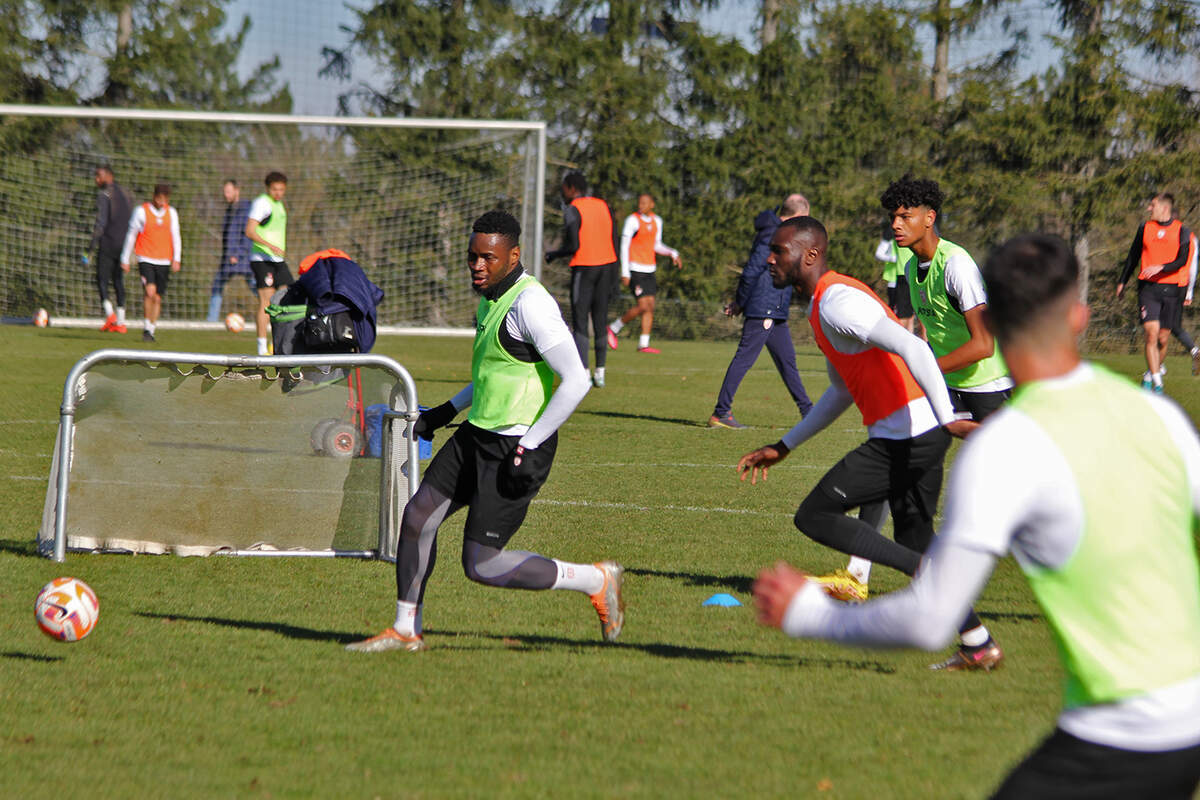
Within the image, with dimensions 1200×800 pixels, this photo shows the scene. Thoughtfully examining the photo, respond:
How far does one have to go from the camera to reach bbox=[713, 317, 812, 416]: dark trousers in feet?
41.7

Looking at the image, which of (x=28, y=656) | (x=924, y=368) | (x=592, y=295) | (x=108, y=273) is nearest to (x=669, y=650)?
(x=924, y=368)

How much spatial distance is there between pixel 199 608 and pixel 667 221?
23903 mm

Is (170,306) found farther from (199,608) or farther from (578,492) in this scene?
(199,608)

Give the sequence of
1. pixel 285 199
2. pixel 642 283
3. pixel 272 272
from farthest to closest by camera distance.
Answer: pixel 285 199 → pixel 642 283 → pixel 272 272

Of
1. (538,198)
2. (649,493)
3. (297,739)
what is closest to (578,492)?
(649,493)

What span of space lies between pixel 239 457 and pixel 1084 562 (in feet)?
19.4

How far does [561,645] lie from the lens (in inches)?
234

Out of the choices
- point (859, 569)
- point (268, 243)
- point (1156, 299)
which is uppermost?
point (268, 243)

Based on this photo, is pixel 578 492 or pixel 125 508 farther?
pixel 578 492

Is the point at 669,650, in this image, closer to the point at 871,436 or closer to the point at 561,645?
the point at 561,645

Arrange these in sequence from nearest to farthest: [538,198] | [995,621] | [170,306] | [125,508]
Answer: [995,621], [125,508], [538,198], [170,306]

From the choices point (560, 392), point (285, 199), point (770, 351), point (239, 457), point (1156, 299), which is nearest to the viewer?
point (560, 392)

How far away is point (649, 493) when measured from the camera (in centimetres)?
970

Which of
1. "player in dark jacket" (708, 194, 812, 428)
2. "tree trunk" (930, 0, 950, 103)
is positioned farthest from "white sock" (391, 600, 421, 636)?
Result: "tree trunk" (930, 0, 950, 103)
